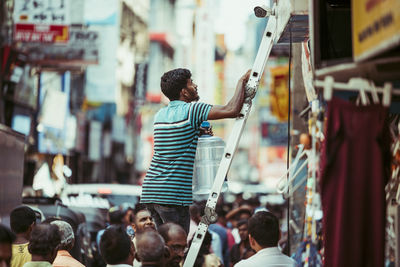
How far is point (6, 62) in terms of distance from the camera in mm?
21391

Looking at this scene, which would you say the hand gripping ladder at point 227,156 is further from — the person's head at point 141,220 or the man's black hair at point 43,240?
the person's head at point 141,220

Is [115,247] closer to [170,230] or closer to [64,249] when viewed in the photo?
[170,230]

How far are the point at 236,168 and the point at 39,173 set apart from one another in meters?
80.1

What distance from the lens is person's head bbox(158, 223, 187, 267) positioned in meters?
6.52

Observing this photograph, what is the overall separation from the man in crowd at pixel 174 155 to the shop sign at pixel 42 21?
12061mm

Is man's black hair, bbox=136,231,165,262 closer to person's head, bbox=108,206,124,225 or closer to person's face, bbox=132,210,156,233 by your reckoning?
person's face, bbox=132,210,156,233

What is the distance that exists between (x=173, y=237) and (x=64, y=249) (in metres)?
1.69

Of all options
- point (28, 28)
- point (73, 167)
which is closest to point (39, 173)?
point (28, 28)

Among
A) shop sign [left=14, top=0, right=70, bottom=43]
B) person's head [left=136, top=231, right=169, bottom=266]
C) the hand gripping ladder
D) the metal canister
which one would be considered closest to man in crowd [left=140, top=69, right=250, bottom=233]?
the hand gripping ladder

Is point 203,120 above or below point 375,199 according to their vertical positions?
above

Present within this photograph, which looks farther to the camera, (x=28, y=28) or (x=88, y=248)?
(x=28, y=28)

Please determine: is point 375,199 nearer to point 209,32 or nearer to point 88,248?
point 88,248

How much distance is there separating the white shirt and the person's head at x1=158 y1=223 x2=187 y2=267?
70cm

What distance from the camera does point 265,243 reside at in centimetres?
718
